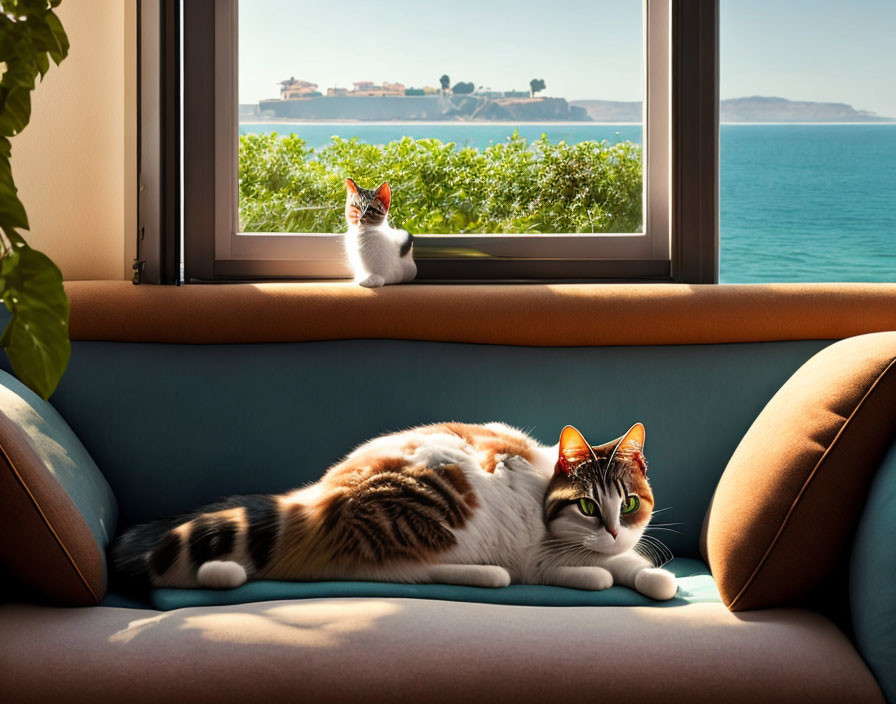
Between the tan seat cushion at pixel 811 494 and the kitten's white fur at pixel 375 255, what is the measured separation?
101 centimetres

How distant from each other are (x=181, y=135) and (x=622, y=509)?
56.7 inches

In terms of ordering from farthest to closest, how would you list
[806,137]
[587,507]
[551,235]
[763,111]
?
[806,137], [763,111], [551,235], [587,507]

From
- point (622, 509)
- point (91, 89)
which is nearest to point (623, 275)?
point (622, 509)

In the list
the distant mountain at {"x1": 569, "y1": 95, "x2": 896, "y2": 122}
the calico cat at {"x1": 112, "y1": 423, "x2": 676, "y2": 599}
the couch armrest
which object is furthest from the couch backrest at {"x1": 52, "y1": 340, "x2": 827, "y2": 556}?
the distant mountain at {"x1": 569, "y1": 95, "x2": 896, "y2": 122}

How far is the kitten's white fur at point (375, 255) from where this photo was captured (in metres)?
2.01

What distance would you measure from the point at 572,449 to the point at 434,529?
0.91ft

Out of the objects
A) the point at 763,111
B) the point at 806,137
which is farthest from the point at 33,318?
the point at 806,137

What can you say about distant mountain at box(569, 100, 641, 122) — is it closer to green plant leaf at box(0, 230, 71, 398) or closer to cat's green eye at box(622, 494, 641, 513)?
cat's green eye at box(622, 494, 641, 513)

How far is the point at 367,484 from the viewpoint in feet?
4.82

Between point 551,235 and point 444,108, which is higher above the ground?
point 444,108

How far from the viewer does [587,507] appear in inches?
57.3

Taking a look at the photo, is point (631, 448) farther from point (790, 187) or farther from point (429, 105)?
point (790, 187)

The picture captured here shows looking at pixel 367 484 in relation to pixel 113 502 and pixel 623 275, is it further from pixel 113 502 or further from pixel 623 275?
pixel 623 275

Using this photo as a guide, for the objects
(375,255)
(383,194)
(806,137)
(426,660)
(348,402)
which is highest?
(806,137)
